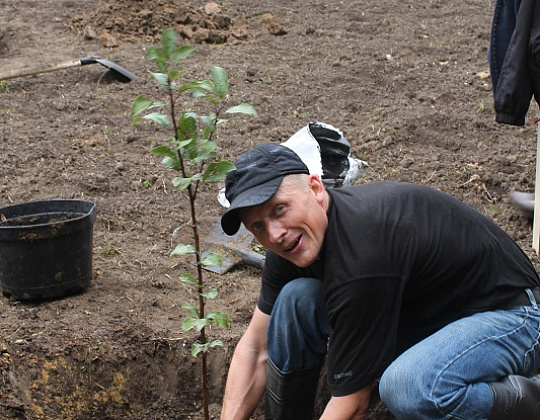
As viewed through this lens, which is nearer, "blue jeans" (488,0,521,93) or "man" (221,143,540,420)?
"man" (221,143,540,420)

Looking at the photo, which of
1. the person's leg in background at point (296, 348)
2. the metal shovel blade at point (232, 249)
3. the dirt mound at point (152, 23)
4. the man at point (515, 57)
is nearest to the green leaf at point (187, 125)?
the person's leg in background at point (296, 348)

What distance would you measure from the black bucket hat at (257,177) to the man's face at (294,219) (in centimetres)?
3

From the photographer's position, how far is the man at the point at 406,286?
7.72ft

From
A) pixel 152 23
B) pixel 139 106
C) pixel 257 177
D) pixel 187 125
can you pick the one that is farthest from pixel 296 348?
pixel 152 23

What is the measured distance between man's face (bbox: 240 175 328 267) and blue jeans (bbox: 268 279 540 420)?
1.52 ft

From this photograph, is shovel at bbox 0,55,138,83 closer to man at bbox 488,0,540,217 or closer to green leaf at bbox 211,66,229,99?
man at bbox 488,0,540,217

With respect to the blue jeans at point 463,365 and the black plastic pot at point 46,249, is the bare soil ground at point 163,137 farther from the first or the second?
the blue jeans at point 463,365

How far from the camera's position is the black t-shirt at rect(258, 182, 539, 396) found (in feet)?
7.66

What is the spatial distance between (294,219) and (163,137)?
3665 millimetres

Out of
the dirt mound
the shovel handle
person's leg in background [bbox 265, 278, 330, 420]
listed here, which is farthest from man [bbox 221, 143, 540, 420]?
the dirt mound

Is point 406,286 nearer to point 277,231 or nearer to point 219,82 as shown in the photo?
point 277,231

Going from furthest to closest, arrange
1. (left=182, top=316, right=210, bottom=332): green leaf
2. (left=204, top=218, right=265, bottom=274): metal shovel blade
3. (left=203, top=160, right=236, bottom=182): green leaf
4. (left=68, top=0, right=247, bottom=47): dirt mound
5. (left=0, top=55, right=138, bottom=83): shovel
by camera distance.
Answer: (left=68, top=0, right=247, bottom=47): dirt mound → (left=0, top=55, right=138, bottom=83): shovel → (left=204, top=218, right=265, bottom=274): metal shovel blade → (left=182, top=316, right=210, bottom=332): green leaf → (left=203, top=160, right=236, bottom=182): green leaf

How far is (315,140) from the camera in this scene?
4543 mm

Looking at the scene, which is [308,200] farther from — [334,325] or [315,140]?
[315,140]
